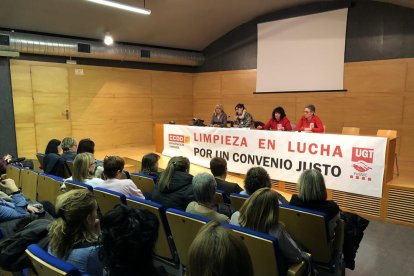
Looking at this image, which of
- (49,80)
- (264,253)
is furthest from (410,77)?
(49,80)

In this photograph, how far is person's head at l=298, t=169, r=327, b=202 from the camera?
2312 millimetres

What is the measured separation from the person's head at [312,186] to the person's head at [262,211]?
61cm

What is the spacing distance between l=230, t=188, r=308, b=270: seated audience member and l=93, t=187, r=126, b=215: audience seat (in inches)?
41.7

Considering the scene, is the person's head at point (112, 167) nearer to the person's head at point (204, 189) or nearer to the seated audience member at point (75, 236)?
the person's head at point (204, 189)

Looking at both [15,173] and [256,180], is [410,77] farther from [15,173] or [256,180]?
[15,173]

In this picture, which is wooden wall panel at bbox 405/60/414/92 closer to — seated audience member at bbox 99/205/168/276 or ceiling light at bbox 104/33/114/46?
ceiling light at bbox 104/33/114/46

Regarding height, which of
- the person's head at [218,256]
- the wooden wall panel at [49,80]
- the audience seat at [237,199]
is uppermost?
the wooden wall panel at [49,80]

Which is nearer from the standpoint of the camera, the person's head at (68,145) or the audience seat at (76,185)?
the audience seat at (76,185)

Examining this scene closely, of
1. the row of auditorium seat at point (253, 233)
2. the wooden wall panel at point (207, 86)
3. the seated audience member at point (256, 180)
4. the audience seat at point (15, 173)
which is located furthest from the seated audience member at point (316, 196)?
the wooden wall panel at point (207, 86)

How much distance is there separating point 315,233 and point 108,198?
5.30 ft

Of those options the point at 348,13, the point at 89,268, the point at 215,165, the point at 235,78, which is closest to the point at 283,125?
the point at 215,165

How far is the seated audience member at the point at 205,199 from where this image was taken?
2160 mm

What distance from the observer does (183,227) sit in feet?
6.55

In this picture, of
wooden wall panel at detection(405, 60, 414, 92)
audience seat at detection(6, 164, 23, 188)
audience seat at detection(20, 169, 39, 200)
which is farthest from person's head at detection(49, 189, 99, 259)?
wooden wall panel at detection(405, 60, 414, 92)
